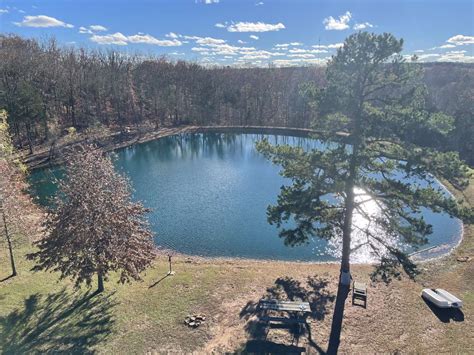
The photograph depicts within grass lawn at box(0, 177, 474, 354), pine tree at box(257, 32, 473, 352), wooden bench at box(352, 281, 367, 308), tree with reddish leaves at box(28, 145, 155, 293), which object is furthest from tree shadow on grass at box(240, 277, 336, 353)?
tree with reddish leaves at box(28, 145, 155, 293)

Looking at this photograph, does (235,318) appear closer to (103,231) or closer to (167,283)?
(167,283)

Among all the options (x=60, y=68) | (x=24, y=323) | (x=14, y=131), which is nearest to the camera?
(x=24, y=323)

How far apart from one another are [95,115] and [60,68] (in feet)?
34.3

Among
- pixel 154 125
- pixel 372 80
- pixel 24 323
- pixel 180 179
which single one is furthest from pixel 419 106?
pixel 154 125

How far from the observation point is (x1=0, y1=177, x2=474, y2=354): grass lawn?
1327 cm

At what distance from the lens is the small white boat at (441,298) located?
1565 cm

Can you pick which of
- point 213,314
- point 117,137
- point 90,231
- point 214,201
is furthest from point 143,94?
point 213,314

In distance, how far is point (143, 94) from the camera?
7612 cm

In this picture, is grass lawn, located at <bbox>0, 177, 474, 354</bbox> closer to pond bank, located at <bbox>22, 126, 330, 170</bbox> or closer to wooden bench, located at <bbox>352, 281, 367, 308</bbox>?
wooden bench, located at <bbox>352, 281, 367, 308</bbox>

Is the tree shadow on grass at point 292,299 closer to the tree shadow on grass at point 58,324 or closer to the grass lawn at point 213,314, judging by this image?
the grass lawn at point 213,314

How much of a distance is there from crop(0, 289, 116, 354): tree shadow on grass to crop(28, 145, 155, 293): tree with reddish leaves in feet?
5.69

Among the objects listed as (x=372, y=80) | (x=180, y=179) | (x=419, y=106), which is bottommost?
(x=180, y=179)

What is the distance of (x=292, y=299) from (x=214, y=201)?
59.8 feet

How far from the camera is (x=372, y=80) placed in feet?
46.7
